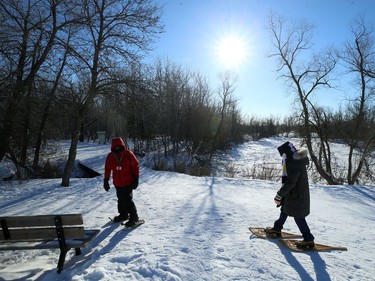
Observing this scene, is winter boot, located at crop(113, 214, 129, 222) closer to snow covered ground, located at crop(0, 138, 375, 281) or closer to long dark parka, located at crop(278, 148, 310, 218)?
snow covered ground, located at crop(0, 138, 375, 281)

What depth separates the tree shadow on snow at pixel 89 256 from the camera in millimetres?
3615

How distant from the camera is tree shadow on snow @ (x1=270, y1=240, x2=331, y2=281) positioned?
3.70 meters

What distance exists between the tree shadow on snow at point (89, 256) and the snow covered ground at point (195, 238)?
15mm

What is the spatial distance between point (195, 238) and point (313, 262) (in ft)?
6.23

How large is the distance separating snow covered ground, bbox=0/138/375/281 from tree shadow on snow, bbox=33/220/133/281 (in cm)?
1

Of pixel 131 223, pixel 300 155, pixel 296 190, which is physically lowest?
pixel 131 223

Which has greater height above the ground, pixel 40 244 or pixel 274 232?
pixel 40 244

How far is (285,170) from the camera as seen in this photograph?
187 inches

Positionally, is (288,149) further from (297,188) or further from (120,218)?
(120,218)

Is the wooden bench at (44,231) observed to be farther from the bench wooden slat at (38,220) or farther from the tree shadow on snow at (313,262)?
the tree shadow on snow at (313,262)

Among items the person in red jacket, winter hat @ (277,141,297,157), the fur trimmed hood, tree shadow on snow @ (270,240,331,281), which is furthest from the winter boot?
the fur trimmed hood

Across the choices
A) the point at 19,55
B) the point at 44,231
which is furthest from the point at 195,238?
the point at 19,55

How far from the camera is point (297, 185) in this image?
4656 millimetres

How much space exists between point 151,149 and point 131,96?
54.4 ft
